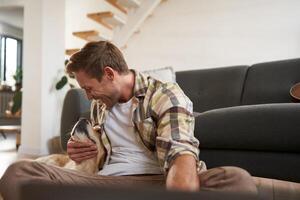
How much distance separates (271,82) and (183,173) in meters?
1.73

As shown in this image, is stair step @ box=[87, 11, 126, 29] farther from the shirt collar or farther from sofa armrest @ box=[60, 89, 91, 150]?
the shirt collar

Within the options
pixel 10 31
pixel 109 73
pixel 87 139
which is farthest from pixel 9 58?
pixel 109 73

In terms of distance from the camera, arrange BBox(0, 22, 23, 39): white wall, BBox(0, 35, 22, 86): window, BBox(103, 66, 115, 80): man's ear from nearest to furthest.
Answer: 1. BBox(103, 66, 115, 80): man's ear
2. BBox(0, 22, 23, 39): white wall
3. BBox(0, 35, 22, 86): window

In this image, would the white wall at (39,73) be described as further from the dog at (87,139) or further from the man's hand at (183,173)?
the man's hand at (183,173)

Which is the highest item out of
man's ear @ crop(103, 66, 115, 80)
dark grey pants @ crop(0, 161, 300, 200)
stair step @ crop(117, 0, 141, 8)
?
stair step @ crop(117, 0, 141, 8)

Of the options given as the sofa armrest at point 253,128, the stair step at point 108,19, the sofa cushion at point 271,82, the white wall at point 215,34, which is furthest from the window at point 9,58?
the sofa armrest at point 253,128

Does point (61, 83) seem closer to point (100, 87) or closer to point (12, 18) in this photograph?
point (100, 87)

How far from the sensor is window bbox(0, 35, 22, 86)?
7711mm

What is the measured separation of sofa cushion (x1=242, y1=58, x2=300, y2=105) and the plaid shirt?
1408 mm

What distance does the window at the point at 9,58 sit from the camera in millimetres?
7711

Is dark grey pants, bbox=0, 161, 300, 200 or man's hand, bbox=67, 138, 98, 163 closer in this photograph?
dark grey pants, bbox=0, 161, 300, 200

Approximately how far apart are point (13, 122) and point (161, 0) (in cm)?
367

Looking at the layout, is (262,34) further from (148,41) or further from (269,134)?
(269,134)

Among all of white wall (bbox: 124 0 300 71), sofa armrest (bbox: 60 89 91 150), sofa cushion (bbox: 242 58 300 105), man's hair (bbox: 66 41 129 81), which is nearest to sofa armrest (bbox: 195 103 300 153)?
man's hair (bbox: 66 41 129 81)
